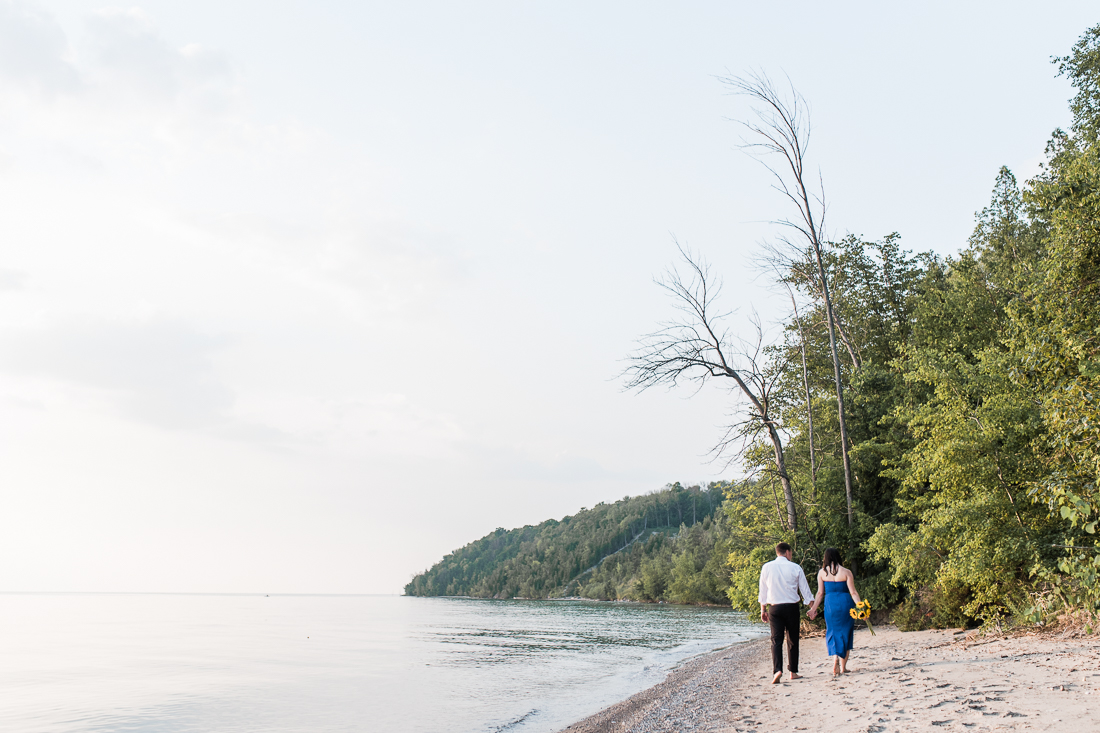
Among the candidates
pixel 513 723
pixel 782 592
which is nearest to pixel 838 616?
pixel 782 592

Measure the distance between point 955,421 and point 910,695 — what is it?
9655mm

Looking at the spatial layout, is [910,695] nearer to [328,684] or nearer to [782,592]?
[782,592]

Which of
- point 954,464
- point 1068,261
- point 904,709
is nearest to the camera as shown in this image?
point 904,709

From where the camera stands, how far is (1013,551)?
13906 millimetres

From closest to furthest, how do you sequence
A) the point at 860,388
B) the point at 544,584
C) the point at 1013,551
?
the point at 1013,551 → the point at 860,388 → the point at 544,584

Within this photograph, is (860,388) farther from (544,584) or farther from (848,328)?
(544,584)

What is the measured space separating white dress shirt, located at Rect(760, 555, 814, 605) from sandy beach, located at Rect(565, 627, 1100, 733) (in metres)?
1.29

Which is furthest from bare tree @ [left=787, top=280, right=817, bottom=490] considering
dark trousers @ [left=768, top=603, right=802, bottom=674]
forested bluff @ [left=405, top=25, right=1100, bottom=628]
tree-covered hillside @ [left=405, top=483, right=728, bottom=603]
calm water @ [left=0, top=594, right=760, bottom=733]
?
tree-covered hillside @ [left=405, top=483, right=728, bottom=603]

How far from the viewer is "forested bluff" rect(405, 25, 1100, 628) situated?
10.8m

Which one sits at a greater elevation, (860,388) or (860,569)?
(860,388)

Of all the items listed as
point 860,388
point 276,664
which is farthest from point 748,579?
point 276,664

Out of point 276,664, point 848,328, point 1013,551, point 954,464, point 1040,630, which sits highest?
point 848,328

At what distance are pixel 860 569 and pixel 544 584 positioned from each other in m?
169

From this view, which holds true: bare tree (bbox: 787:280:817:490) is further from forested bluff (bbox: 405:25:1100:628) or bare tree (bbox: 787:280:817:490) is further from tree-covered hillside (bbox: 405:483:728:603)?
tree-covered hillside (bbox: 405:483:728:603)
